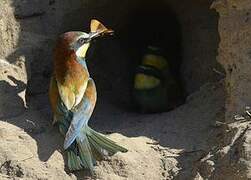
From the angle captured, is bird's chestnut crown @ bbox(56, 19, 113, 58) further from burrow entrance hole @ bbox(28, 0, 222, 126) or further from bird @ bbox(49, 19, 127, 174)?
burrow entrance hole @ bbox(28, 0, 222, 126)

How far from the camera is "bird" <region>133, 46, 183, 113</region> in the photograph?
4598mm

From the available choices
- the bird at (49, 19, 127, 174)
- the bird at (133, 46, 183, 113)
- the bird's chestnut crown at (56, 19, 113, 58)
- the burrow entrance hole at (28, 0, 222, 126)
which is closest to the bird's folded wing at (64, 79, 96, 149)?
the bird at (49, 19, 127, 174)

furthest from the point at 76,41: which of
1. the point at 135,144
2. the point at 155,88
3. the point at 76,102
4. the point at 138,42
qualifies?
the point at 138,42

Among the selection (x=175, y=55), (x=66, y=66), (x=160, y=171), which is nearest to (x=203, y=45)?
(x=175, y=55)

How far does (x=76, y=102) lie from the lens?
12.2 ft

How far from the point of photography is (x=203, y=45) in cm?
452

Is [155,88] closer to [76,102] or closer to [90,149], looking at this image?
[76,102]

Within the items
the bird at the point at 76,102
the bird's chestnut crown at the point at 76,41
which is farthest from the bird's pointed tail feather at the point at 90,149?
the bird's chestnut crown at the point at 76,41

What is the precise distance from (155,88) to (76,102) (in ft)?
3.33

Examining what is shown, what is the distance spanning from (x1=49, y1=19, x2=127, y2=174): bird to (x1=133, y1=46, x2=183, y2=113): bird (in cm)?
57

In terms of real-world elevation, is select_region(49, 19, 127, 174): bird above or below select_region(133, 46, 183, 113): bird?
above

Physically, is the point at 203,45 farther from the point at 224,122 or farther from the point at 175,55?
the point at 224,122

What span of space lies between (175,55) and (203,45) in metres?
0.62

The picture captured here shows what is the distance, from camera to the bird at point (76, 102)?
346 centimetres
